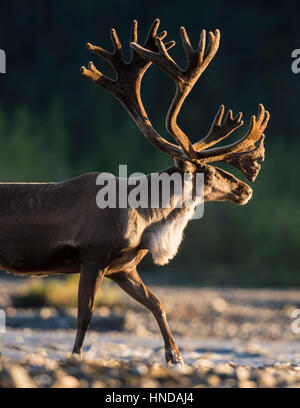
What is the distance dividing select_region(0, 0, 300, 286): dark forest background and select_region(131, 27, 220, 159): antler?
19.7 metres

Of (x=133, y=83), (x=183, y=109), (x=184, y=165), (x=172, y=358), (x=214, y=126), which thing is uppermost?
(x=183, y=109)

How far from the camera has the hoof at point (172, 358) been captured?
7.49m

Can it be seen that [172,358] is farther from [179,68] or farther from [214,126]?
[179,68]

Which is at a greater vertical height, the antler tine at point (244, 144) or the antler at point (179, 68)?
the antler at point (179, 68)

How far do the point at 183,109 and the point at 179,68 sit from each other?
41831 mm

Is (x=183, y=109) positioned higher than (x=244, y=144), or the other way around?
(x=183, y=109)

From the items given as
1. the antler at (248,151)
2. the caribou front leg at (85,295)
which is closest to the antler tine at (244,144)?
the antler at (248,151)

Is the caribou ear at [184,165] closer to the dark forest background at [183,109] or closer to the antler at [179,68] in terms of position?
the antler at [179,68]

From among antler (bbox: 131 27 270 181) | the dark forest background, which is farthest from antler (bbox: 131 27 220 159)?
the dark forest background

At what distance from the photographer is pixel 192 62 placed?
311 inches

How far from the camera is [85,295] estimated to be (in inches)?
286

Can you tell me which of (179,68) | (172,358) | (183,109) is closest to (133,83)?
(179,68)

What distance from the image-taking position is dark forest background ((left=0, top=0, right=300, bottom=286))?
1275 inches

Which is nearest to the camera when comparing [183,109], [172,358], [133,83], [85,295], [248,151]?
[85,295]
